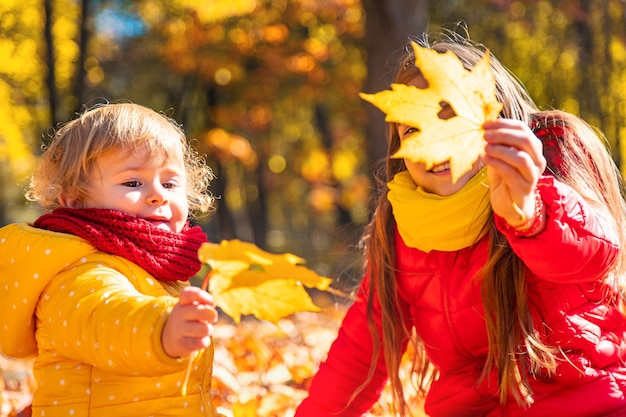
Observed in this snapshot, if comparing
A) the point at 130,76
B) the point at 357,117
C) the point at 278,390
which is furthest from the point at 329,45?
the point at 278,390

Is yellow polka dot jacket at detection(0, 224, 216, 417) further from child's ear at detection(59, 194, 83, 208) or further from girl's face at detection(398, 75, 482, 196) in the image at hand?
girl's face at detection(398, 75, 482, 196)

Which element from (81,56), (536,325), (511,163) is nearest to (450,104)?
(511,163)

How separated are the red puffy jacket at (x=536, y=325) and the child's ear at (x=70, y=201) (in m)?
0.92

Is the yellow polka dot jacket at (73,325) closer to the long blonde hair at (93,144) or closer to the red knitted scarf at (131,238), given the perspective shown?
the red knitted scarf at (131,238)

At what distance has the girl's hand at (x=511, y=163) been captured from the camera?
153 centimetres

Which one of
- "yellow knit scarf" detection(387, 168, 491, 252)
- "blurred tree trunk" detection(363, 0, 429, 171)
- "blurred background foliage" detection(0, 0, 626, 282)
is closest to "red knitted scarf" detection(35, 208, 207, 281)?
"yellow knit scarf" detection(387, 168, 491, 252)

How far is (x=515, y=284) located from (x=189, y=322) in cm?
98

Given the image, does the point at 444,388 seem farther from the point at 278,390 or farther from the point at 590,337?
the point at 278,390

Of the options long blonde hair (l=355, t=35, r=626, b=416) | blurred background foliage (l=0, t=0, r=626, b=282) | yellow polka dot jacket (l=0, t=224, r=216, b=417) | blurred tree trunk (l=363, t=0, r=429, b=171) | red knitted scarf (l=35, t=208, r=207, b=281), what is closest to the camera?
yellow polka dot jacket (l=0, t=224, r=216, b=417)

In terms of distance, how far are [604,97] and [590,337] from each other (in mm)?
9086

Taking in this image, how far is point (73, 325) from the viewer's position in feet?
5.79

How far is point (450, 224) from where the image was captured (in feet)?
6.79

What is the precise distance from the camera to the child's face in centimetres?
201

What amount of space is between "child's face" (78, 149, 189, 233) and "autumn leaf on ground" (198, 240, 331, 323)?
35 centimetres
